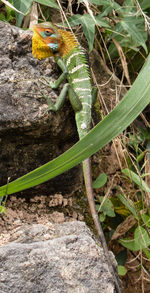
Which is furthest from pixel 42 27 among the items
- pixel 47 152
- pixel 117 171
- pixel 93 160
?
pixel 117 171

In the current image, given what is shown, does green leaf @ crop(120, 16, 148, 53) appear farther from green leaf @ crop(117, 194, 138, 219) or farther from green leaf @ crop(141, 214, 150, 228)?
green leaf @ crop(141, 214, 150, 228)

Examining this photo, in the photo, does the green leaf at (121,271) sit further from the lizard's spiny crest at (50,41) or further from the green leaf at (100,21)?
the green leaf at (100,21)

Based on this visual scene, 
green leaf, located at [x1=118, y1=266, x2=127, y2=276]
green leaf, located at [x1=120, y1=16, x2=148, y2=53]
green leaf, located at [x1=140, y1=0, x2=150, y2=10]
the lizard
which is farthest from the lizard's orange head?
green leaf, located at [x1=118, y1=266, x2=127, y2=276]

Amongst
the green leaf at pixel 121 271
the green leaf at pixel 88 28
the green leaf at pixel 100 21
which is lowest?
the green leaf at pixel 121 271

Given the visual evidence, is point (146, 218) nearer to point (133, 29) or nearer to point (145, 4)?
point (133, 29)

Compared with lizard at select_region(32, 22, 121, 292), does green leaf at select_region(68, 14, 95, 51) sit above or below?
above

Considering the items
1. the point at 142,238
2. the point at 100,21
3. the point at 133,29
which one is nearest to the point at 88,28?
the point at 100,21

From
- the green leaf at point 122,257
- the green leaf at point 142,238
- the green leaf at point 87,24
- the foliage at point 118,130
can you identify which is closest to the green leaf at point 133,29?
the foliage at point 118,130
